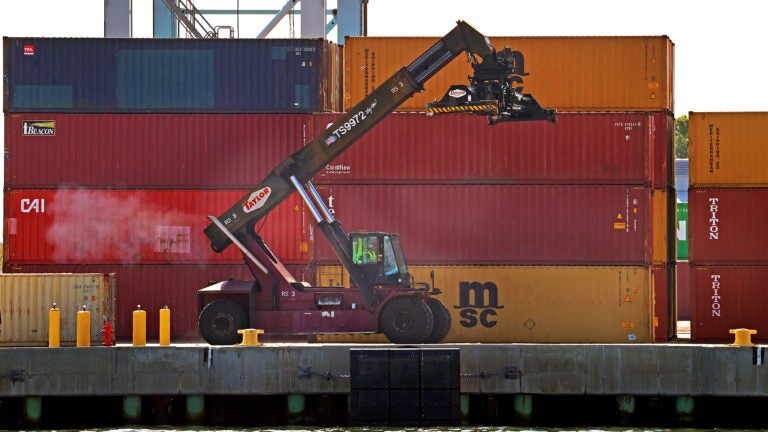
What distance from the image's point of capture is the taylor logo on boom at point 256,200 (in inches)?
1145

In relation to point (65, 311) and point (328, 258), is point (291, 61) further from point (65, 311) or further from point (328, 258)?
point (65, 311)

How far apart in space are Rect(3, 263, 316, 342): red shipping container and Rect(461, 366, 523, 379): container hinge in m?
6.17

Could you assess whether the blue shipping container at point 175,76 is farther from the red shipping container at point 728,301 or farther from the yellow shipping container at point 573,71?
the red shipping container at point 728,301

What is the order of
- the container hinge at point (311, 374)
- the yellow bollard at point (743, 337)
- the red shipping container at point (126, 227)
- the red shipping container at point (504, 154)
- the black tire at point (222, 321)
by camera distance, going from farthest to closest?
the red shipping container at point (126, 227), the red shipping container at point (504, 154), the black tire at point (222, 321), the yellow bollard at point (743, 337), the container hinge at point (311, 374)

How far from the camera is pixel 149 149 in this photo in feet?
103

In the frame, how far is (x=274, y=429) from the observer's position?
25969 mm

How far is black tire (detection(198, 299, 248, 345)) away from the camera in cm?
2811

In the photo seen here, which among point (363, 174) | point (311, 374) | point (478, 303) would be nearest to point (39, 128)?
point (363, 174)

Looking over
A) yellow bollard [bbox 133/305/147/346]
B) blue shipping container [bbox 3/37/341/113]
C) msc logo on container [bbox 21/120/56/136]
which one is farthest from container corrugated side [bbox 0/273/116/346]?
blue shipping container [bbox 3/37/341/113]

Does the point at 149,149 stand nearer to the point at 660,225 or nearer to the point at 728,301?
the point at 660,225

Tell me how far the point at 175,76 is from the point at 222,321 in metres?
6.35

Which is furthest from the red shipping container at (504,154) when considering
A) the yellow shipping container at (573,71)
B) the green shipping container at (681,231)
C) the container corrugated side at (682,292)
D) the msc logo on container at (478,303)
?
the green shipping container at (681,231)

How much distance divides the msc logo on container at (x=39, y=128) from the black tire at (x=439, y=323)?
32.8 feet

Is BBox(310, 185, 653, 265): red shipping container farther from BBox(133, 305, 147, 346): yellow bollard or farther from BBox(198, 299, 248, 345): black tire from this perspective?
BBox(133, 305, 147, 346): yellow bollard
